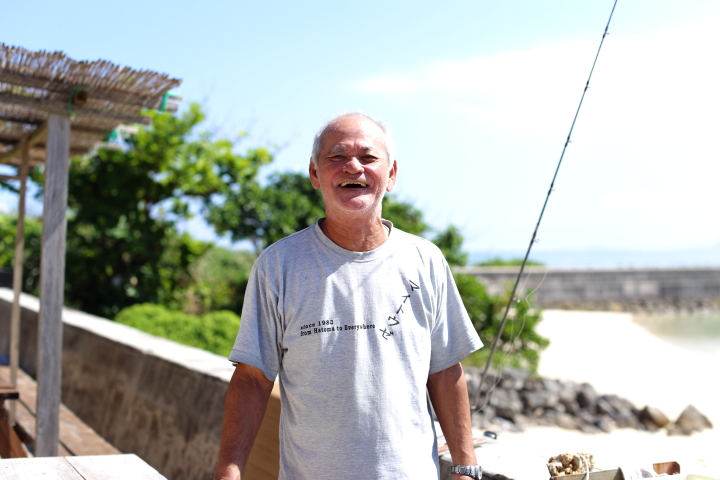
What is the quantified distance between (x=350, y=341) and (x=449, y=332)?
39 centimetres

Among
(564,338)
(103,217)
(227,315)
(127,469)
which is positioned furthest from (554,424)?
(564,338)

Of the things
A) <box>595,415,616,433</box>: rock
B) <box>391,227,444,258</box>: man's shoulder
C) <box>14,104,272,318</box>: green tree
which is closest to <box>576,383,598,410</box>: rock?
<box>595,415,616,433</box>: rock

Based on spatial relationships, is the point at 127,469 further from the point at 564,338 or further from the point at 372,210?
the point at 564,338

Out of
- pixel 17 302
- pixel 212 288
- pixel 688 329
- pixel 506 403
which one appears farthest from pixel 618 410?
pixel 688 329

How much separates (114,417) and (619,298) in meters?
32.1

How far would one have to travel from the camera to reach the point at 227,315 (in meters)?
9.91

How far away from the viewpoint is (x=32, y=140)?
16.0ft

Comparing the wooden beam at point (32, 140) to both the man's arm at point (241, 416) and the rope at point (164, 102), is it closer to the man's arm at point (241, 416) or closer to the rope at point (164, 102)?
the rope at point (164, 102)

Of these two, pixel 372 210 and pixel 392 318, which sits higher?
pixel 372 210

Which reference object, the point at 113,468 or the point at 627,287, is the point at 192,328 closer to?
the point at 113,468

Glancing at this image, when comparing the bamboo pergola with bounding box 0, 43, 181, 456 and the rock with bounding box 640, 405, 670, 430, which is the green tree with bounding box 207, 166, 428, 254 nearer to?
the rock with bounding box 640, 405, 670, 430

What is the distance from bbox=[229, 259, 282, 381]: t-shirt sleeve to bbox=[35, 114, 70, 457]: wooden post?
2782mm

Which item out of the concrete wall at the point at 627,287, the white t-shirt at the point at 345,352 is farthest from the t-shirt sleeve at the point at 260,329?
the concrete wall at the point at 627,287

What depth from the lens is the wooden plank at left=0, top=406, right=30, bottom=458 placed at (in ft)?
14.5
